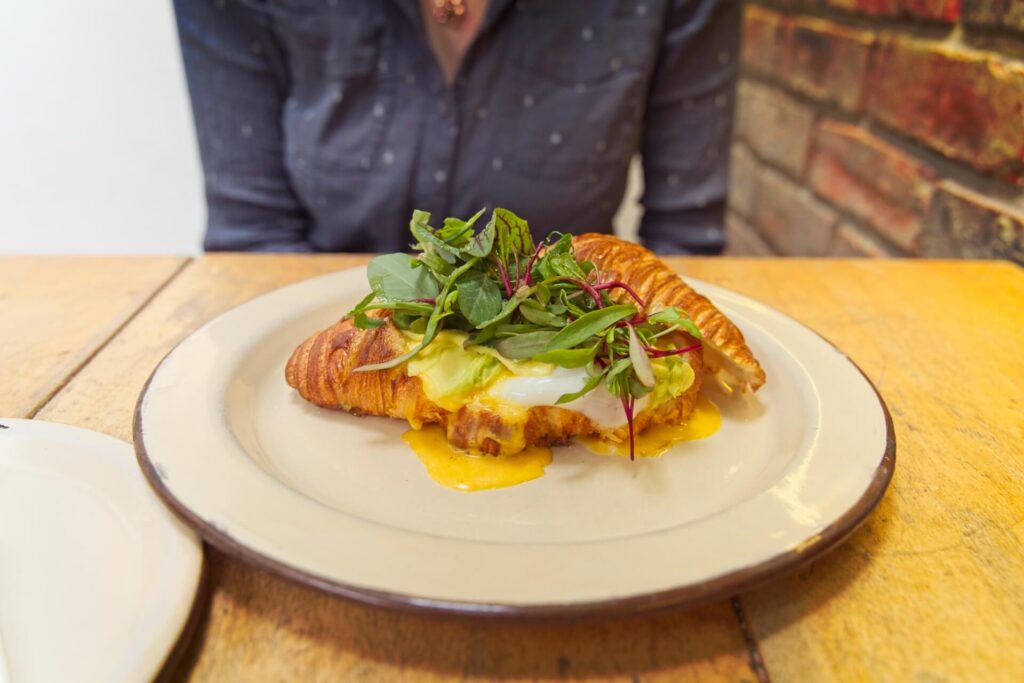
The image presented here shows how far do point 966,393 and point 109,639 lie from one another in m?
0.96

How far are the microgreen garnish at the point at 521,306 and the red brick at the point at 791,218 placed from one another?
1315mm

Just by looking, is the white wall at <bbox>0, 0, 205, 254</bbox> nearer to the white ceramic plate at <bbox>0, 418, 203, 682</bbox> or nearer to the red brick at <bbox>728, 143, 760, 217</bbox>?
the red brick at <bbox>728, 143, 760, 217</bbox>

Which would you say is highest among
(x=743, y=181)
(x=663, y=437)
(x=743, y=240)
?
(x=663, y=437)

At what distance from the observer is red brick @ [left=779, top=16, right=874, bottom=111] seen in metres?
1.77

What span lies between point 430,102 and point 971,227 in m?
1.10

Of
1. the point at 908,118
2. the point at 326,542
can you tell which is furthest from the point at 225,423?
the point at 908,118

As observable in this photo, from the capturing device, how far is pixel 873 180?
1737 mm

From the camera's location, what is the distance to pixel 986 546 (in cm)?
65

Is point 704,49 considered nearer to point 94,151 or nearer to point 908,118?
point 908,118

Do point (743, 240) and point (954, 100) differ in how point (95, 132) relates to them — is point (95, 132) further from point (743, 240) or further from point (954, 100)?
point (954, 100)

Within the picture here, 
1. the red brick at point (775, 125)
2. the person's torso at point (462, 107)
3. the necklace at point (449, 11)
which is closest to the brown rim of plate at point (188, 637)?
the person's torso at point (462, 107)

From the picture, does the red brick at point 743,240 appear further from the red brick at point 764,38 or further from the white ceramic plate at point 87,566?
the white ceramic plate at point 87,566

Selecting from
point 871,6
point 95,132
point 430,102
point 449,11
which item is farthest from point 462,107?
point 95,132

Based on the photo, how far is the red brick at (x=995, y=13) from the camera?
4.07ft
